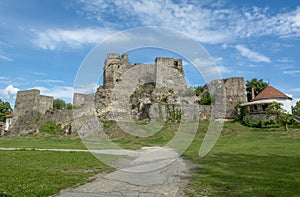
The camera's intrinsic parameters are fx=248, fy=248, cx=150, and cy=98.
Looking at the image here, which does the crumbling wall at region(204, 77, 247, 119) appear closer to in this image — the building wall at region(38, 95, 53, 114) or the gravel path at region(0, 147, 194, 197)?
the gravel path at region(0, 147, 194, 197)

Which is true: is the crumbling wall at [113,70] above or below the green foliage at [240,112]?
above

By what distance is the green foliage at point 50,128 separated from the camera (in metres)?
43.2

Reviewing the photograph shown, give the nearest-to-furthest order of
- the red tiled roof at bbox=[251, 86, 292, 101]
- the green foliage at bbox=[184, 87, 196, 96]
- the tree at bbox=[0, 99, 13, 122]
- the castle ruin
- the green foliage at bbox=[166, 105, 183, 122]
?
the red tiled roof at bbox=[251, 86, 292, 101] → the green foliage at bbox=[166, 105, 183, 122] → the castle ruin → the green foliage at bbox=[184, 87, 196, 96] → the tree at bbox=[0, 99, 13, 122]

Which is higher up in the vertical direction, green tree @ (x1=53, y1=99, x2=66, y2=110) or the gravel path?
green tree @ (x1=53, y1=99, x2=66, y2=110)

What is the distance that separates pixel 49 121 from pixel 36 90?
10.4 metres

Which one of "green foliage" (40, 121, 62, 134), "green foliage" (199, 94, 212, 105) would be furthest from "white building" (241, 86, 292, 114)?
"green foliage" (40, 121, 62, 134)

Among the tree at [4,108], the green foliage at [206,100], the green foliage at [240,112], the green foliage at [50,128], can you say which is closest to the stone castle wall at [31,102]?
the green foliage at [50,128]

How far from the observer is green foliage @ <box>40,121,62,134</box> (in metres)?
43.2

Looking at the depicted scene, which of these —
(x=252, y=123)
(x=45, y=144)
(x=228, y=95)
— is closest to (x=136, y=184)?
(x=45, y=144)

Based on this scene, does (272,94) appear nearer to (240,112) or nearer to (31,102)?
(240,112)

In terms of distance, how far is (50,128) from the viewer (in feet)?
145

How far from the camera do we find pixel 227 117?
4062 cm

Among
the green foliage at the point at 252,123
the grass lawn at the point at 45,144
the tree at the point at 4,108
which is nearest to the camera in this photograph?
the grass lawn at the point at 45,144

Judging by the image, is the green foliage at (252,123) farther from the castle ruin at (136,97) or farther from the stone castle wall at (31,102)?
the stone castle wall at (31,102)
